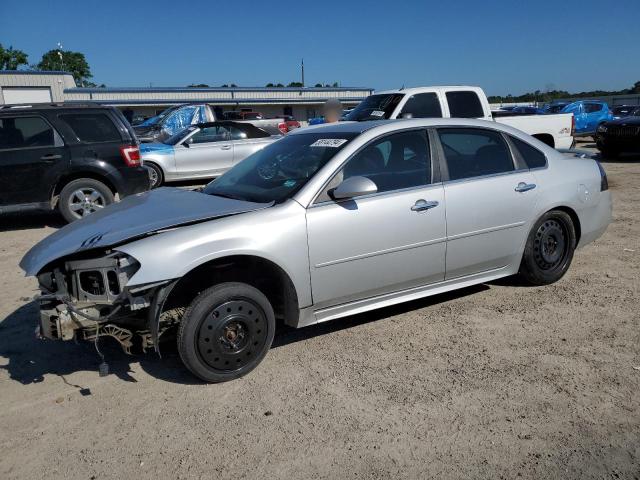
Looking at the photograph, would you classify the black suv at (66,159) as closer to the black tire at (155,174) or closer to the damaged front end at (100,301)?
the black tire at (155,174)

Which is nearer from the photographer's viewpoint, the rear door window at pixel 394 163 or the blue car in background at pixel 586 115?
the rear door window at pixel 394 163

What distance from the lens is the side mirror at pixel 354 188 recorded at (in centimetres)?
384

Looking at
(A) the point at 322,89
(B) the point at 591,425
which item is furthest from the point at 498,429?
(A) the point at 322,89

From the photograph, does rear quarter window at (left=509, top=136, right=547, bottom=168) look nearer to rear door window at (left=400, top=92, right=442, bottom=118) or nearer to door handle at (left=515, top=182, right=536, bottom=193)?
door handle at (left=515, top=182, right=536, bottom=193)

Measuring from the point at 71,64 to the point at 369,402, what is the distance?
337 feet

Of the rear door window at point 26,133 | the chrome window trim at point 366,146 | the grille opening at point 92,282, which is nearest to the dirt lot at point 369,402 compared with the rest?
the grille opening at point 92,282

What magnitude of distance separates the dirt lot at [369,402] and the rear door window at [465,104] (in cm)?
624

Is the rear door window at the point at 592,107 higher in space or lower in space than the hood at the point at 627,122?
higher

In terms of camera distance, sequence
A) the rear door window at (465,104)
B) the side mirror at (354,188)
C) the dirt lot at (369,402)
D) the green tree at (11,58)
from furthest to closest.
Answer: the green tree at (11,58), the rear door window at (465,104), the side mirror at (354,188), the dirt lot at (369,402)

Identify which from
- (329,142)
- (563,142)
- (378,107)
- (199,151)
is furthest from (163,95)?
(329,142)

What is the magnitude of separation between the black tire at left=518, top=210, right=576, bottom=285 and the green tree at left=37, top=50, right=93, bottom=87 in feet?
326

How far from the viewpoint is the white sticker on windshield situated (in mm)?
4254

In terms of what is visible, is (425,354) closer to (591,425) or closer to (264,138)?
(591,425)

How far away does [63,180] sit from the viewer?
8398mm
